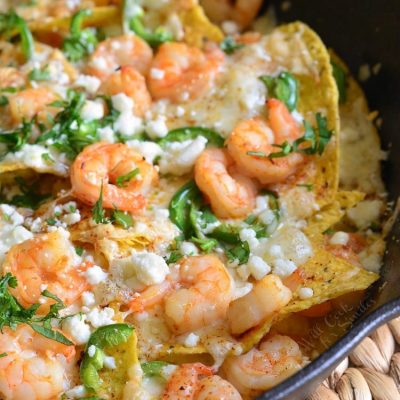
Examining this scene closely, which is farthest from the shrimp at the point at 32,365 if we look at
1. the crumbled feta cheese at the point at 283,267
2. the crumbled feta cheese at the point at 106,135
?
the crumbled feta cheese at the point at 106,135

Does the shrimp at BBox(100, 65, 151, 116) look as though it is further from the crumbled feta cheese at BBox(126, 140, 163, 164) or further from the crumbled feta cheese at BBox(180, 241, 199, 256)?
the crumbled feta cheese at BBox(180, 241, 199, 256)

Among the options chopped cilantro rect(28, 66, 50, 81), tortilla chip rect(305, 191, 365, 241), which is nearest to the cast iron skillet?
tortilla chip rect(305, 191, 365, 241)

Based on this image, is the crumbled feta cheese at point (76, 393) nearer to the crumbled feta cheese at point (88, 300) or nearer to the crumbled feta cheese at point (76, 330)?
the crumbled feta cheese at point (76, 330)

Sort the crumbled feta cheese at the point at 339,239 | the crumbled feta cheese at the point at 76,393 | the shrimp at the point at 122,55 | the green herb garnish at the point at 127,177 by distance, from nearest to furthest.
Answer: the crumbled feta cheese at the point at 76,393 < the green herb garnish at the point at 127,177 < the crumbled feta cheese at the point at 339,239 < the shrimp at the point at 122,55

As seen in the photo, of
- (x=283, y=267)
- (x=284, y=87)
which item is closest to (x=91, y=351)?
(x=283, y=267)

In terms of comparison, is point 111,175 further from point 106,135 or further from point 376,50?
point 376,50

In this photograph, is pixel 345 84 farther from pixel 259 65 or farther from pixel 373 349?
pixel 373 349
